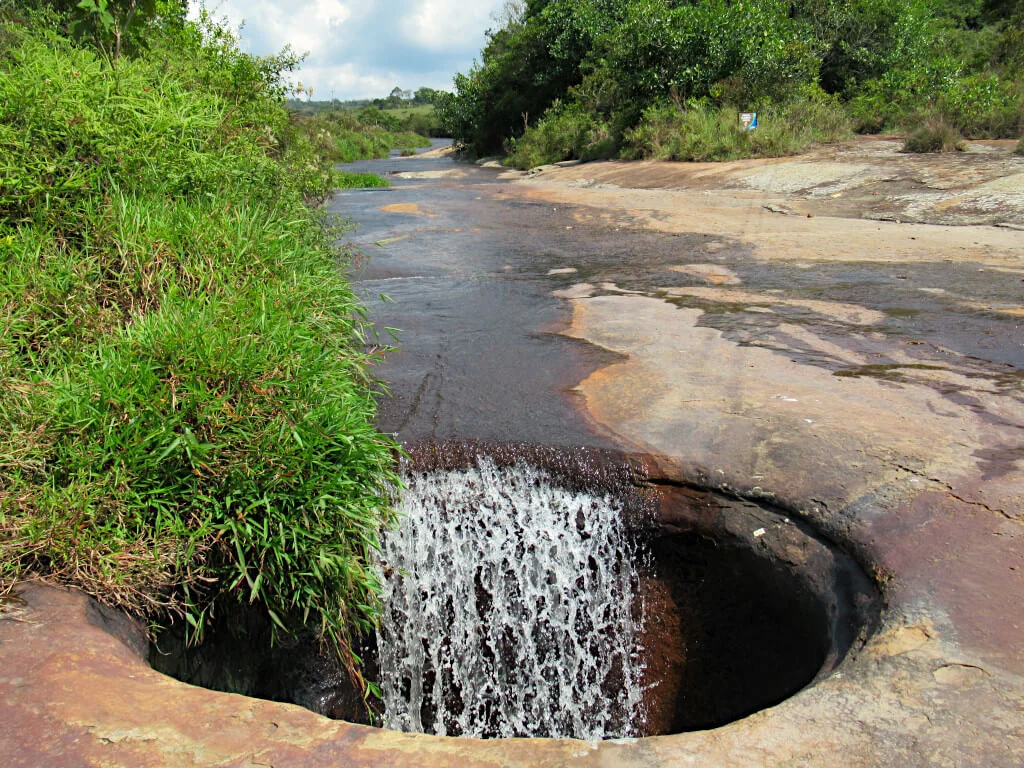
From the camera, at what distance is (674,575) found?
366 cm

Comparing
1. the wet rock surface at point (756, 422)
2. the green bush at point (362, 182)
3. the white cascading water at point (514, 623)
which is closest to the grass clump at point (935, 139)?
the wet rock surface at point (756, 422)

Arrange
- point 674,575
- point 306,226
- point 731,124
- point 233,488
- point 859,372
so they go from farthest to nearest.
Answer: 1. point 731,124
2. point 306,226
3. point 859,372
4. point 674,575
5. point 233,488

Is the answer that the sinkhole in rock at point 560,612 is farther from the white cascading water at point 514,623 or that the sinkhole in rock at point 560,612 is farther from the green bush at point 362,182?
the green bush at point 362,182

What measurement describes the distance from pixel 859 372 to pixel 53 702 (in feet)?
13.4

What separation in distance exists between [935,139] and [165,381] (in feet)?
44.4

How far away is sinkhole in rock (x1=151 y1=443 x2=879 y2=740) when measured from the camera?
351 centimetres

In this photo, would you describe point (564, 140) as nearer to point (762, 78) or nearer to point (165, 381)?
point (762, 78)

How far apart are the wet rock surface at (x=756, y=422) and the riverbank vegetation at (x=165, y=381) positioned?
0.32 m

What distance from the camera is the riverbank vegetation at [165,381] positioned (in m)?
2.75

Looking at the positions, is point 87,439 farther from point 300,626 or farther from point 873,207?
point 873,207

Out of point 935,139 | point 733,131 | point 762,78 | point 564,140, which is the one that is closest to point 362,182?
point 564,140

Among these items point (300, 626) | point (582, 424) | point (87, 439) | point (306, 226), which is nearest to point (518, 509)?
point (582, 424)

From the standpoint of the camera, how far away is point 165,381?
3.03 m

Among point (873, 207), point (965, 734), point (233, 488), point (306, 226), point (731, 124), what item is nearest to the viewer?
point (965, 734)
